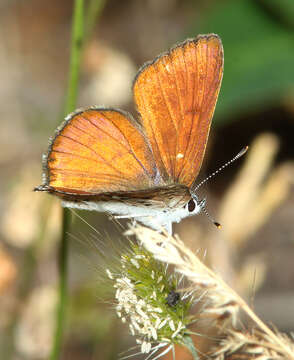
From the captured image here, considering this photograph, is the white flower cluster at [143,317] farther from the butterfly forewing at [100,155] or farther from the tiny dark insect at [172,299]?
the butterfly forewing at [100,155]

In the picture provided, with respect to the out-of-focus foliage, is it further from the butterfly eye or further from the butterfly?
the butterfly eye

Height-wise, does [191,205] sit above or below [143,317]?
above

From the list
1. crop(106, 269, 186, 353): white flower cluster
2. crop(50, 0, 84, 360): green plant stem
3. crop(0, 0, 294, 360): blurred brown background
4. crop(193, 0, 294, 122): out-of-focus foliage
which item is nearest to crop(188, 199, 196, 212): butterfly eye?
crop(0, 0, 294, 360): blurred brown background

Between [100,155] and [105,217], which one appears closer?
[100,155]

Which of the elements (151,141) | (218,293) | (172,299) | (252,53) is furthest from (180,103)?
(252,53)

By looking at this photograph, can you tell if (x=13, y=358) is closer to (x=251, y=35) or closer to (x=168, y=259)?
(x=168, y=259)

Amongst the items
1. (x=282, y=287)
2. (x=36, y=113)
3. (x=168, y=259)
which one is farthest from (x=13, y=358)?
(x=36, y=113)

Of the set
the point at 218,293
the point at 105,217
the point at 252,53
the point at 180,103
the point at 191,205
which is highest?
the point at 252,53

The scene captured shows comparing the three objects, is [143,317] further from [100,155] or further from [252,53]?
[252,53]
